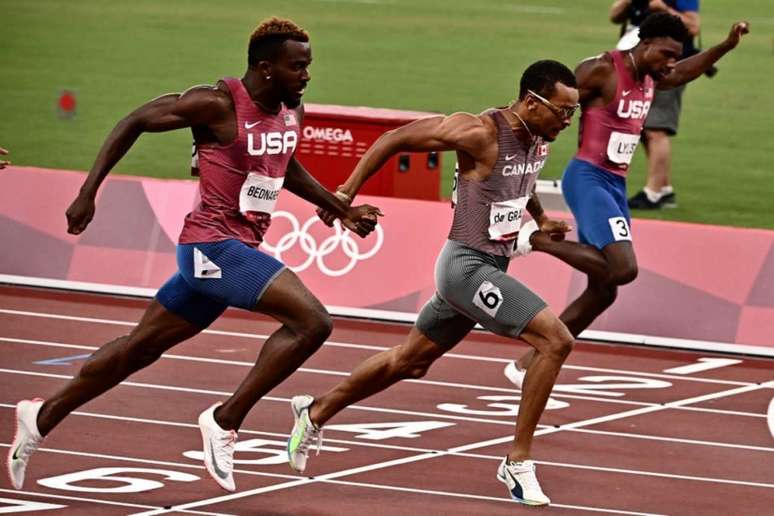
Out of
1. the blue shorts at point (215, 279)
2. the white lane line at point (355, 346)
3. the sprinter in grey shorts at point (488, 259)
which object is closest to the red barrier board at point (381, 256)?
the white lane line at point (355, 346)

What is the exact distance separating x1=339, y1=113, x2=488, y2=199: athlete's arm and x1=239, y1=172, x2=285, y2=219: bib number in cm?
41

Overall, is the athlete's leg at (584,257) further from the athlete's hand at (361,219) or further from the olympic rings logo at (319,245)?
the athlete's hand at (361,219)

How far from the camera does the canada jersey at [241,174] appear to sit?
9.09m

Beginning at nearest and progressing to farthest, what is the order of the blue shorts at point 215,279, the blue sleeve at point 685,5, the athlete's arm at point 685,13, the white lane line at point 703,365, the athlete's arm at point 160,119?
1. the athlete's arm at point 160,119
2. the blue shorts at point 215,279
3. the white lane line at point 703,365
4. the athlete's arm at point 685,13
5. the blue sleeve at point 685,5

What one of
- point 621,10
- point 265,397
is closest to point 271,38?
point 265,397

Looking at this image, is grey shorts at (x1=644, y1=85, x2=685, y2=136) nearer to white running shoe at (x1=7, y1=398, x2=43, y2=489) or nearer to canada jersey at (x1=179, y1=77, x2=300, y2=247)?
canada jersey at (x1=179, y1=77, x2=300, y2=247)

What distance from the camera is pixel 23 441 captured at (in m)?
9.13

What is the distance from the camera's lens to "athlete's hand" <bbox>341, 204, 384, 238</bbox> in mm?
9391

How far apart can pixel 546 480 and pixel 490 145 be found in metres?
1.81

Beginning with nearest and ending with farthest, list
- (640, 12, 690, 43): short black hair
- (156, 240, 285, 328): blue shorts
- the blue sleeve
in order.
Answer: (156, 240, 285, 328): blue shorts, (640, 12, 690, 43): short black hair, the blue sleeve

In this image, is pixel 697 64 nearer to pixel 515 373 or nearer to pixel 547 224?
pixel 515 373

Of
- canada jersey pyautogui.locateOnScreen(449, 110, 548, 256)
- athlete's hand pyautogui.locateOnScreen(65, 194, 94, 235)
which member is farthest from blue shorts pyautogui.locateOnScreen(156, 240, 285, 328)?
canada jersey pyautogui.locateOnScreen(449, 110, 548, 256)

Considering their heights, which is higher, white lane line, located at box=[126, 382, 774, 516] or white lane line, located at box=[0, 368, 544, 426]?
white lane line, located at box=[126, 382, 774, 516]

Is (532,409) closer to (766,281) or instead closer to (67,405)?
(67,405)
